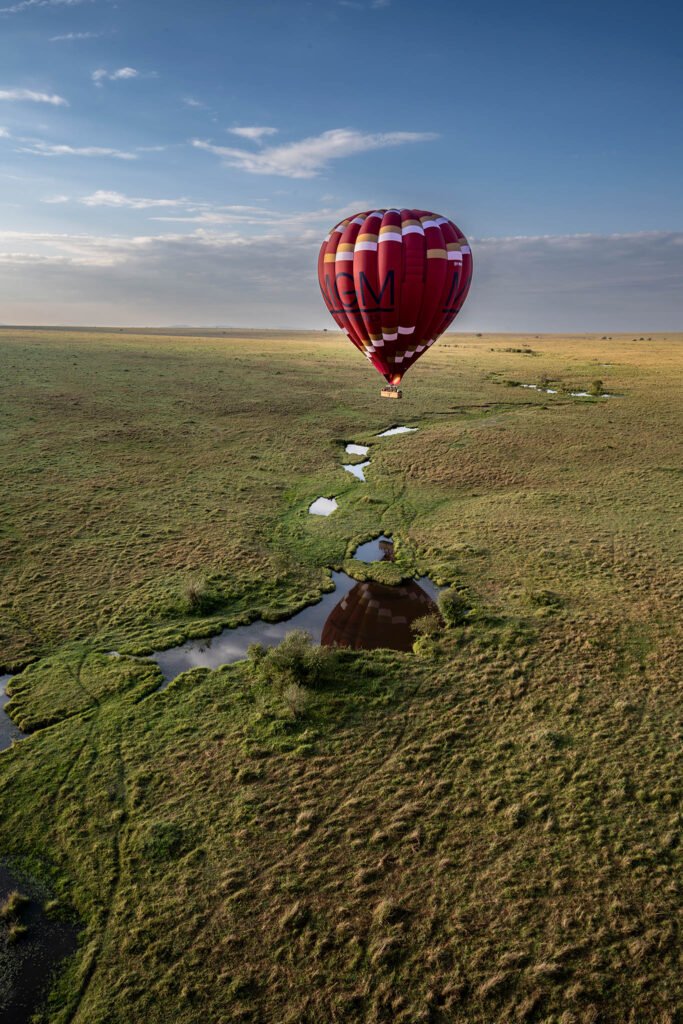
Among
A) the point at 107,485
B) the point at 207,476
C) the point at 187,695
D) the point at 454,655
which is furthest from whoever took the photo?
the point at 207,476

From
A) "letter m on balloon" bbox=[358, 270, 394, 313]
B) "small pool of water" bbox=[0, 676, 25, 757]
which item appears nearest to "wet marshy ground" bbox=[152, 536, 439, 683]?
"small pool of water" bbox=[0, 676, 25, 757]

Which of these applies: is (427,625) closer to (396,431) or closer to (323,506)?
(323,506)

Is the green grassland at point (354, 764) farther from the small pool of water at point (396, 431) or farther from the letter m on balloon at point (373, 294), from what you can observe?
the small pool of water at point (396, 431)

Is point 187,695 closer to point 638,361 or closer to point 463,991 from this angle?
point 463,991

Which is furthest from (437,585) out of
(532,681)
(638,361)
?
(638,361)

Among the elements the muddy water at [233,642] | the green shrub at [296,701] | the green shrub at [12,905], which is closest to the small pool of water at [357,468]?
the muddy water at [233,642]

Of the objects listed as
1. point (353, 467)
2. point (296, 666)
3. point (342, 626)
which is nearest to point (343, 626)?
point (342, 626)
